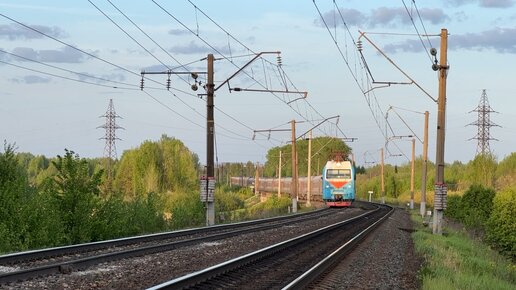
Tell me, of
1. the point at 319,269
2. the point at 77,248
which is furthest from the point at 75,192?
the point at 319,269

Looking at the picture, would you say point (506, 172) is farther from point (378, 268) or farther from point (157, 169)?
point (378, 268)

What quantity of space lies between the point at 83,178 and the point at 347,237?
412 inches

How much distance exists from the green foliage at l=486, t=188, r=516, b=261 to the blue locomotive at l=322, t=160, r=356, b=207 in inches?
530

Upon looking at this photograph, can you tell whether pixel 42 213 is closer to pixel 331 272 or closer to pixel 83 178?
pixel 83 178

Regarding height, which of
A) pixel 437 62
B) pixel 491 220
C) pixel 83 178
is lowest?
pixel 491 220

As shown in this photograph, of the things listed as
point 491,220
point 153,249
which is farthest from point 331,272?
point 491,220

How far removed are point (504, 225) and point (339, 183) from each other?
1634 centimetres

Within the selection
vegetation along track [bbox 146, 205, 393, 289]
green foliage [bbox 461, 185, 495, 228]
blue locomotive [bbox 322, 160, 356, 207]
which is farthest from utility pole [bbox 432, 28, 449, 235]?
blue locomotive [bbox 322, 160, 356, 207]

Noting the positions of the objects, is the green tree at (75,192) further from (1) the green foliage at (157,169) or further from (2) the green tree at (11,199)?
(1) the green foliage at (157,169)

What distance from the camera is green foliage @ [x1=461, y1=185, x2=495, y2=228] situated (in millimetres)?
52219

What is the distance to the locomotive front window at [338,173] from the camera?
191 feet

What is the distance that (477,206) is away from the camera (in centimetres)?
5444

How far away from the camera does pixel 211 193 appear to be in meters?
33.0

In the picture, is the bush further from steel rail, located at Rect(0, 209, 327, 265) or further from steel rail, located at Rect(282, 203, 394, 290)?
steel rail, located at Rect(282, 203, 394, 290)
